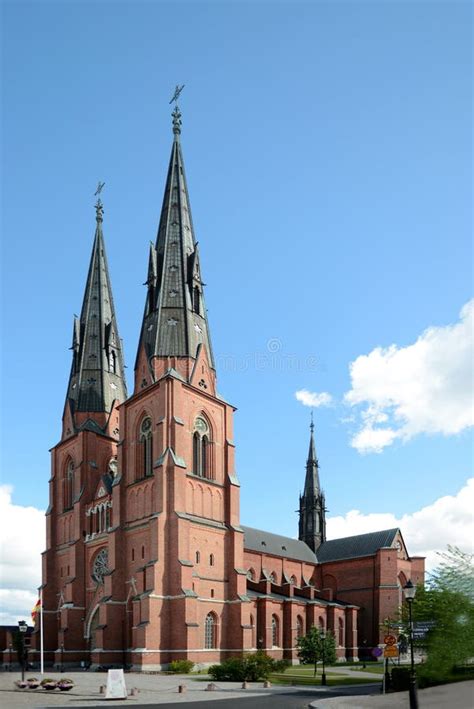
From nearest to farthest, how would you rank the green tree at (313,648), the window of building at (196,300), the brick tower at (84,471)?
the green tree at (313,648) → the brick tower at (84,471) → the window of building at (196,300)

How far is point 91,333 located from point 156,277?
1362 cm

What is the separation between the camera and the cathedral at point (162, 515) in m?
52.7

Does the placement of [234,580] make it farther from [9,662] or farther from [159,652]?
[9,662]

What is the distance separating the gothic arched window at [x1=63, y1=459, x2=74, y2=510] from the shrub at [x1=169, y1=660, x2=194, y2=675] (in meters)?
25.4

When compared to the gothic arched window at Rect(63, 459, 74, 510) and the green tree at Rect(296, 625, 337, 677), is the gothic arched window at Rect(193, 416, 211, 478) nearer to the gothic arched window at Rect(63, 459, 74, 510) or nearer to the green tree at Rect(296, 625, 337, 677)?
the green tree at Rect(296, 625, 337, 677)

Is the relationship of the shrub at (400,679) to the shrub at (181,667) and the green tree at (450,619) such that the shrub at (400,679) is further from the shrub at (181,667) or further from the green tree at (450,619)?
the shrub at (181,667)

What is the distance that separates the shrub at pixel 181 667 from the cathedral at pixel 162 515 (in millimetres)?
990

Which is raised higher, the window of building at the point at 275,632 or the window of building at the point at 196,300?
the window of building at the point at 196,300

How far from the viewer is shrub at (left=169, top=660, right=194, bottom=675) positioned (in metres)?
47.8

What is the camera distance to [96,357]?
7338 cm

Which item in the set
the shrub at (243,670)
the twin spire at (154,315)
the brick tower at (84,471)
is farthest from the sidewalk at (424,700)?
the twin spire at (154,315)

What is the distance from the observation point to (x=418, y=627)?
3609 cm

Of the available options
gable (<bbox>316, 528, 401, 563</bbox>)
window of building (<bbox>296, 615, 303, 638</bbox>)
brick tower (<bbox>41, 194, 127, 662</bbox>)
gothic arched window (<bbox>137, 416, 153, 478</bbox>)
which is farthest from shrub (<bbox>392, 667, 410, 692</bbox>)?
gable (<bbox>316, 528, 401, 563</bbox>)

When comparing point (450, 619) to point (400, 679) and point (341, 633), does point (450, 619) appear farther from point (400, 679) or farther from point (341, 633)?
point (341, 633)
